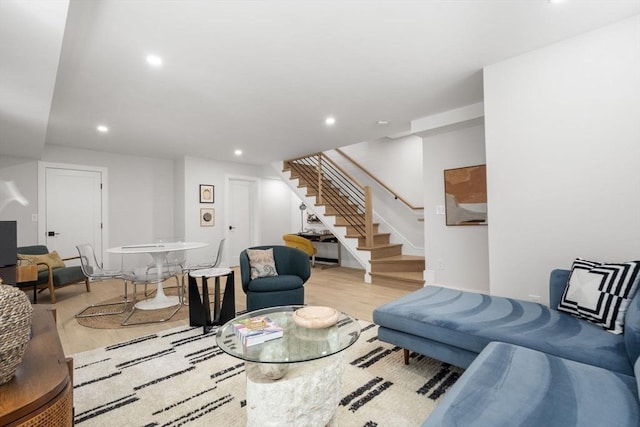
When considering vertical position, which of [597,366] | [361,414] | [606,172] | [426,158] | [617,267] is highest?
[426,158]

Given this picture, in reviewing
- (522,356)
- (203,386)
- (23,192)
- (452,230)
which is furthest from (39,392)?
(23,192)

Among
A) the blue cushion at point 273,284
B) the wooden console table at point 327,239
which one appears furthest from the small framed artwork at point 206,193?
the blue cushion at point 273,284

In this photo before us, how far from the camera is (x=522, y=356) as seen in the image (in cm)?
148

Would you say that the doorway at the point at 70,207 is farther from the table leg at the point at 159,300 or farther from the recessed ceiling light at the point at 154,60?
the recessed ceiling light at the point at 154,60

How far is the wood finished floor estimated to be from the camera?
291 centimetres

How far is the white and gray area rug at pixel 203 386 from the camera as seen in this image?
5.62 ft

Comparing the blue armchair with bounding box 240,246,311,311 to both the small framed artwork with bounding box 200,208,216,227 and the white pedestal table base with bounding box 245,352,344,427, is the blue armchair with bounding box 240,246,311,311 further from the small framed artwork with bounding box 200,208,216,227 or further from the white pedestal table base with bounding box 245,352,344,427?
the small framed artwork with bounding box 200,208,216,227

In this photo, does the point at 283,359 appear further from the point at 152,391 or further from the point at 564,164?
the point at 564,164

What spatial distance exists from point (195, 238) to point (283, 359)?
5549 millimetres

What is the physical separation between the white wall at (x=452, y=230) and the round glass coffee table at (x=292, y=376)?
281cm

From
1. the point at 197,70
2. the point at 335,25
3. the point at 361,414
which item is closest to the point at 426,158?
the point at 335,25

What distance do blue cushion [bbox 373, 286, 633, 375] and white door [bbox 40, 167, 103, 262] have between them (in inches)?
225

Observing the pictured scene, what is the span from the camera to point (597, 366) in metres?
1.48

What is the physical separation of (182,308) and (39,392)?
127 inches
